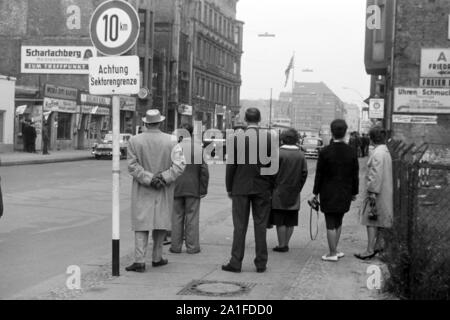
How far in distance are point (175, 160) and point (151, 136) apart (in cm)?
41

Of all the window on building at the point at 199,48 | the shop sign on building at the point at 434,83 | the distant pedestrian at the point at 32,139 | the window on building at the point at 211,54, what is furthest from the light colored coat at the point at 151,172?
the window on building at the point at 211,54

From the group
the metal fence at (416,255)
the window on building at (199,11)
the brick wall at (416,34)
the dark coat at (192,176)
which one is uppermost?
the window on building at (199,11)

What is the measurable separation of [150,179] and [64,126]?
36.8m

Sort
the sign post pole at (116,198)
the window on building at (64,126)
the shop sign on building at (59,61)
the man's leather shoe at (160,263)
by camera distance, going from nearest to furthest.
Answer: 1. the sign post pole at (116,198)
2. the man's leather shoe at (160,263)
3. the shop sign on building at (59,61)
4. the window on building at (64,126)

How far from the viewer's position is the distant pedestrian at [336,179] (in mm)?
8547

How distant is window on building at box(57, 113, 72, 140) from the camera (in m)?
42.2

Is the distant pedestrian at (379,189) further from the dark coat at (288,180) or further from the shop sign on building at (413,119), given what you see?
the shop sign on building at (413,119)

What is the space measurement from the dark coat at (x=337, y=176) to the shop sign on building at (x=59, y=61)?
32.4 m

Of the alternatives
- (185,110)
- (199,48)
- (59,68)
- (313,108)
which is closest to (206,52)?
(199,48)

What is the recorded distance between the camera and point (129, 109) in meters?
52.6

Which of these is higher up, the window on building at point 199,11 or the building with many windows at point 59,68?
the window on building at point 199,11

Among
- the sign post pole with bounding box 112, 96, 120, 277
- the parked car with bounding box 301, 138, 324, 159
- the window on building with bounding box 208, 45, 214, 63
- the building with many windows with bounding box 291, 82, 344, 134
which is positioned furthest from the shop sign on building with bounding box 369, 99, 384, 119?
the building with many windows with bounding box 291, 82, 344, 134

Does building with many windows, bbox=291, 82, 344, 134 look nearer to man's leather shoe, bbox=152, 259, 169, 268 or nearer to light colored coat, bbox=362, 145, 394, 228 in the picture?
light colored coat, bbox=362, 145, 394, 228
